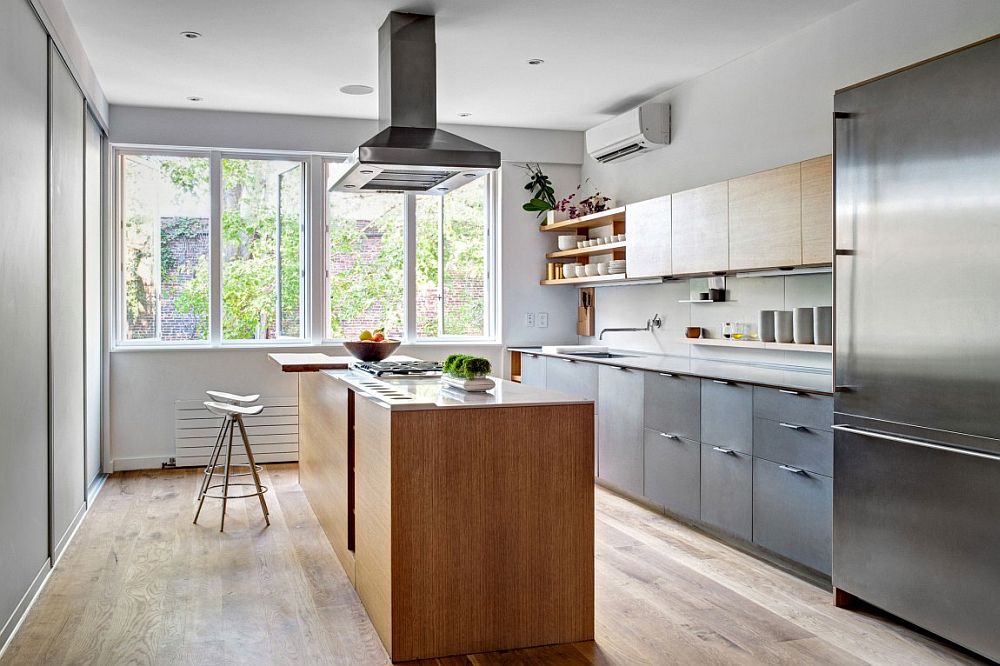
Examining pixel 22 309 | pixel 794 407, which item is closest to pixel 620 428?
pixel 794 407

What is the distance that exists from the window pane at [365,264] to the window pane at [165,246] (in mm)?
937

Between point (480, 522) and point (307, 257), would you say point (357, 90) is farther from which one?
point (480, 522)

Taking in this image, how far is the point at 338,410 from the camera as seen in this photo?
3.96m

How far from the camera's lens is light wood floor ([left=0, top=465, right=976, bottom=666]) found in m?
2.82

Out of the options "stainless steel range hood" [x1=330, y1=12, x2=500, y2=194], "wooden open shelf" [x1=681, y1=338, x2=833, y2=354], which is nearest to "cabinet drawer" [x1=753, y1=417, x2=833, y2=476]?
"wooden open shelf" [x1=681, y1=338, x2=833, y2=354]

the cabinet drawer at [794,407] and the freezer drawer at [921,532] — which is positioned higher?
the cabinet drawer at [794,407]

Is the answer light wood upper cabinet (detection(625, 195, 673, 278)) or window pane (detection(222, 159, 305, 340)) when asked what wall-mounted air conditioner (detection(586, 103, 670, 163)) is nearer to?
light wood upper cabinet (detection(625, 195, 673, 278))

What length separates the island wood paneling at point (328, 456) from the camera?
3742 millimetres

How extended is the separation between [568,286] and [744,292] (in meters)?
2.35

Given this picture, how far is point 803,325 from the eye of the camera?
13.2 feet

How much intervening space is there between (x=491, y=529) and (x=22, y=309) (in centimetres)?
195

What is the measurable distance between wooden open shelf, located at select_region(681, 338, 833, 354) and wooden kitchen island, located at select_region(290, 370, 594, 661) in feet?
4.90

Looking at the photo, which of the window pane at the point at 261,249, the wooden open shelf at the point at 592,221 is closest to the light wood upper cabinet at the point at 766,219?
the wooden open shelf at the point at 592,221

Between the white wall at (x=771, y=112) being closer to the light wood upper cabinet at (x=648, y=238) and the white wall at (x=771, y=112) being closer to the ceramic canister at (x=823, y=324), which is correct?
the ceramic canister at (x=823, y=324)
